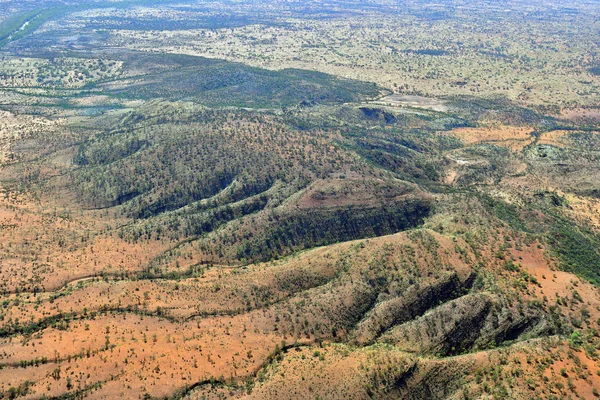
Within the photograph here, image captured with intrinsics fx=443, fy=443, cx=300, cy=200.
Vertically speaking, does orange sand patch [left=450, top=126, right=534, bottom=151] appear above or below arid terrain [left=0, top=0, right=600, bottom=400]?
below

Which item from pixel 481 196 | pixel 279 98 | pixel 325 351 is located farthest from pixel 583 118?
pixel 325 351

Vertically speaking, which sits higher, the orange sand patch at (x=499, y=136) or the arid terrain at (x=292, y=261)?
the arid terrain at (x=292, y=261)

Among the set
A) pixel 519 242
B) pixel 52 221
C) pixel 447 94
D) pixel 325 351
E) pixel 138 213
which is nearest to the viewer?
pixel 325 351

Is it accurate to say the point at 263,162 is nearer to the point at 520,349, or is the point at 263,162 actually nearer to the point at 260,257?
the point at 260,257

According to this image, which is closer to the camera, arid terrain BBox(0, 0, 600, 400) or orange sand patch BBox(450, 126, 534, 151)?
arid terrain BBox(0, 0, 600, 400)

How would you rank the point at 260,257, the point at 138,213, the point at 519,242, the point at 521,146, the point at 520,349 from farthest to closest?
1. the point at 521,146
2. the point at 138,213
3. the point at 260,257
4. the point at 519,242
5. the point at 520,349

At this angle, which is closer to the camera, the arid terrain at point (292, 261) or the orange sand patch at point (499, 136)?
the arid terrain at point (292, 261)

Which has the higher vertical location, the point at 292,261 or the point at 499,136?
the point at 292,261

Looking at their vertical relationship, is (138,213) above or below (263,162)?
below

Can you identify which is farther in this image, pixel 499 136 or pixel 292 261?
pixel 499 136

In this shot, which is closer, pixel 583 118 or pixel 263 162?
pixel 263 162
